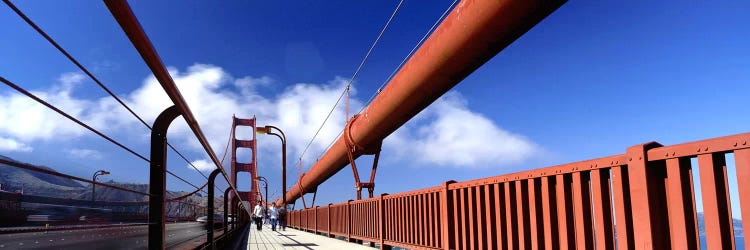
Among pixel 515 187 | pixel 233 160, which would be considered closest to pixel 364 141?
pixel 515 187

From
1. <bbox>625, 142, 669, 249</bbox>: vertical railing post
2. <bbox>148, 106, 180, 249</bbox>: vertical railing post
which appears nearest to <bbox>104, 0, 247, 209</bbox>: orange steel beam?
<bbox>148, 106, 180, 249</bbox>: vertical railing post

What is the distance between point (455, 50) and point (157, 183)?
21.6 ft

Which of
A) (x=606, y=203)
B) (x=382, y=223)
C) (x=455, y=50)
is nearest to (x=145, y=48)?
(x=606, y=203)

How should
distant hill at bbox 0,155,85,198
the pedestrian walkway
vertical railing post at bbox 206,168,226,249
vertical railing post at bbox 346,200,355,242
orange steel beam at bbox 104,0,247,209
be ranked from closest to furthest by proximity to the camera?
orange steel beam at bbox 104,0,247,209
distant hill at bbox 0,155,85,198
vertical railing post at bbox 206,168,226,249
the pedestrian walkway
vertical railing post at bbox 346,200,355,242

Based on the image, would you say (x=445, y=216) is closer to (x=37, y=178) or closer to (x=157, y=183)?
(x=157, y=183)

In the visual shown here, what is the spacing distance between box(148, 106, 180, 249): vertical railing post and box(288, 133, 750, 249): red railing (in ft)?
11.4

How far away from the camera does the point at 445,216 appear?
26.3 ft

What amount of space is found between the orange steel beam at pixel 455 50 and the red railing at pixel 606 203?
2408mm

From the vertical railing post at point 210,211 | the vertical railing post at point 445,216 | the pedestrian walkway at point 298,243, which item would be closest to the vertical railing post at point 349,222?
the pedestrian walkway at point 298,243

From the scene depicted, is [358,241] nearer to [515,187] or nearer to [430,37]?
[430,37]

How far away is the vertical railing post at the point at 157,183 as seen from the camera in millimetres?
3697

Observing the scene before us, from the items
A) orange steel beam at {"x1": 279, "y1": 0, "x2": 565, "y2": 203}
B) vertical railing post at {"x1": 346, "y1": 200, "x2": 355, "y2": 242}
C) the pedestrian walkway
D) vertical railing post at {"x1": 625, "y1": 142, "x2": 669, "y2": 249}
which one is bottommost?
the pedestrian walkway

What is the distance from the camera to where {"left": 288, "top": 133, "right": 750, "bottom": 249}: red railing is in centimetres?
364

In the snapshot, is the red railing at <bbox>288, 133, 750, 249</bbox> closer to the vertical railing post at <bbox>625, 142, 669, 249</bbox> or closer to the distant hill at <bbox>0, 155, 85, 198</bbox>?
the vertical railing post at <bbox>625, 142, 669, 249</bbox>
